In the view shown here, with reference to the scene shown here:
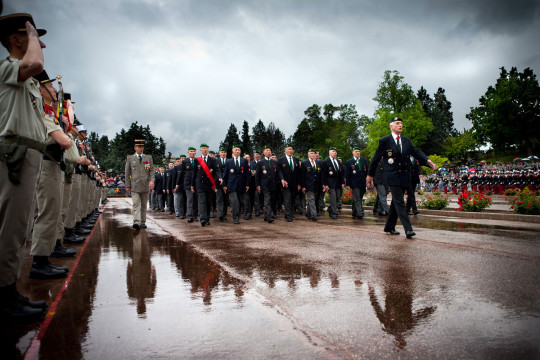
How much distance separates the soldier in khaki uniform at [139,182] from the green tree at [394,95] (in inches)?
2047

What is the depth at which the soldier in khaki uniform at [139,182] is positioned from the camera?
1029 centimetres

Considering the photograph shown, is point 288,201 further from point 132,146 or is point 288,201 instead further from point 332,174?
point 132,146

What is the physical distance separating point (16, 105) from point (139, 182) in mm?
7270

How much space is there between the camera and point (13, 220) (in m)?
3.15

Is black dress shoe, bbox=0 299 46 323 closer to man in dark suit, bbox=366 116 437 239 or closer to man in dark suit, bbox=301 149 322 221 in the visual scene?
man in dark suit, bbox=366 116 437 239

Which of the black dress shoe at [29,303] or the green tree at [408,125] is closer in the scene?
the black dress shoe at [29,303]

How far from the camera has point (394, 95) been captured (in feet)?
191

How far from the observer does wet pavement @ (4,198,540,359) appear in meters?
2.48

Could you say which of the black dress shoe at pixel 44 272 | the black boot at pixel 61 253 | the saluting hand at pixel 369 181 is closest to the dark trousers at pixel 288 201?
the saluting hand at pixel 369 181

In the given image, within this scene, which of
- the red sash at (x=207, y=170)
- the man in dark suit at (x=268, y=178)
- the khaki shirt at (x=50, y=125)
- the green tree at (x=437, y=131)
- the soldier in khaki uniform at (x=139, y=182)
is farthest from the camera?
the green tree at (x=437, y=131)

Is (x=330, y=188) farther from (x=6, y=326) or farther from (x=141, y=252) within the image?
(x=6, y=326)

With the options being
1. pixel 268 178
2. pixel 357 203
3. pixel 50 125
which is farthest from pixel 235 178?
pixel 50 125

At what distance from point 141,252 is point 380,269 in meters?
3.84

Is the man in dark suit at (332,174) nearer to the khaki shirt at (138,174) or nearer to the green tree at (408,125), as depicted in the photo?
the khaki shirt at (138,174)
